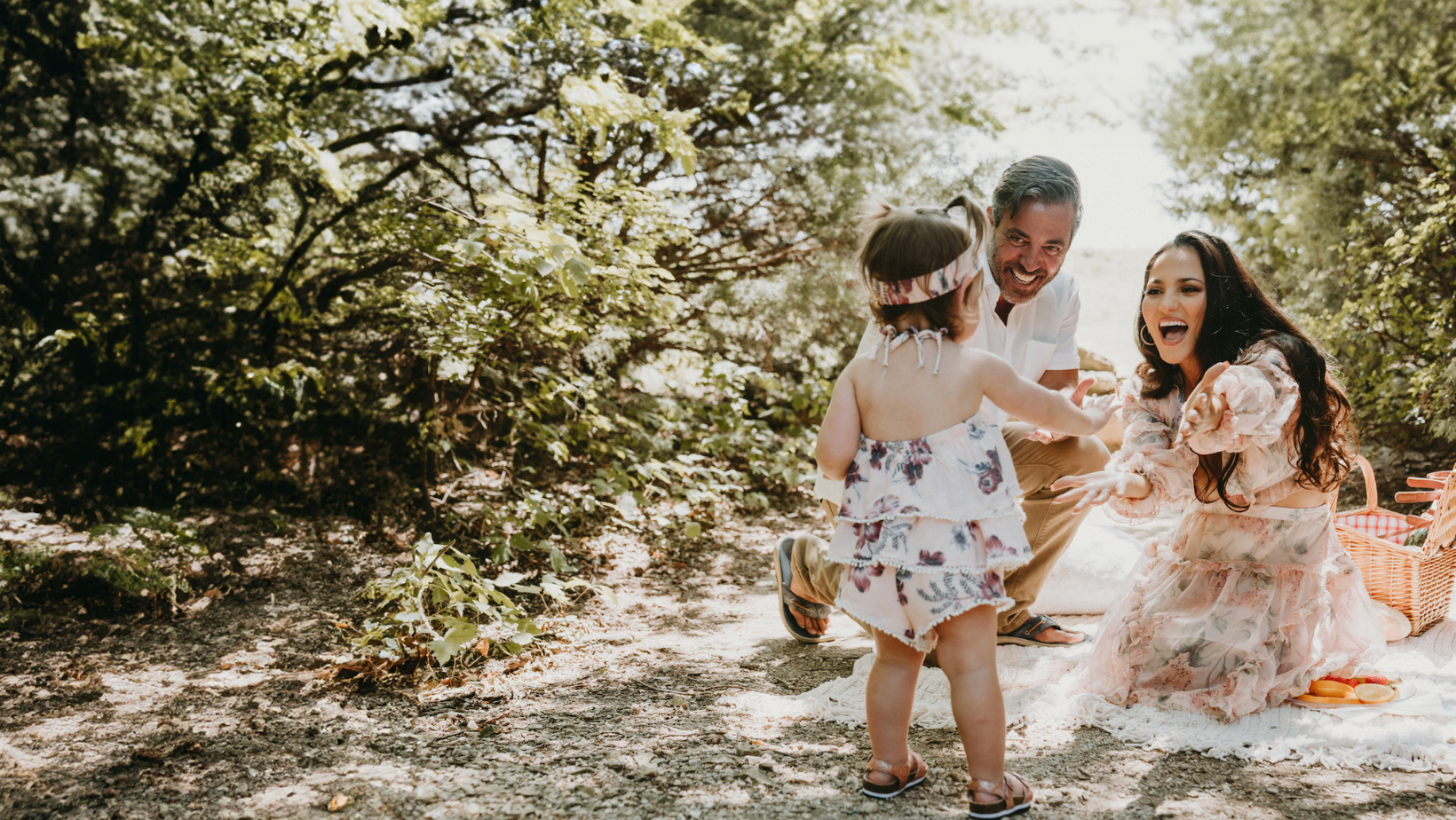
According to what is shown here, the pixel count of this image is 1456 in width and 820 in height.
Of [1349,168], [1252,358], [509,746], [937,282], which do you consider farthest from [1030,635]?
[1349,168]

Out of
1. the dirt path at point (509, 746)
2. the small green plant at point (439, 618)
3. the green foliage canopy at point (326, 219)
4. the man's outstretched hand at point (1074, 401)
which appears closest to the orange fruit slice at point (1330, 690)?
the dirt path at point (509, 746)

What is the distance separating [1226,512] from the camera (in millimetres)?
2359

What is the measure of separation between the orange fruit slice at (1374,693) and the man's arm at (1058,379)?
1.09 metres

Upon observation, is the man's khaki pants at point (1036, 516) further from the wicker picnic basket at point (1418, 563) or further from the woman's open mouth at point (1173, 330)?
Answer: the wicker picnic basket at point (1418, 563)

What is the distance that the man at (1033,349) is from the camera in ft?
8.59

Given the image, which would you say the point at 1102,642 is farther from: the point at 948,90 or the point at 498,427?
the point at 948,90

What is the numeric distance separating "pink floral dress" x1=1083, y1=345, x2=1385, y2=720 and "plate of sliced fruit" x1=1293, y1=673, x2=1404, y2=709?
32mm

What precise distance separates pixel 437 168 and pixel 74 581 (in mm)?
2569

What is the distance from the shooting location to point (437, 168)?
4.70m

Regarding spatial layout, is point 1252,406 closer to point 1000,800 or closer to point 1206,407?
point 1206,407

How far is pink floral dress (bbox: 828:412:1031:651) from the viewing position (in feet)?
5.83

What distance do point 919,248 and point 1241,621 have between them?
1374 millimetres

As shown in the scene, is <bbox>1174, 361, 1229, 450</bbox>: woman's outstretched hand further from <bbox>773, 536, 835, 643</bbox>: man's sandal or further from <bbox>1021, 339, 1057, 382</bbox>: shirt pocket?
<bbox>773, 536, 835, 643</bbox>: man's sandal

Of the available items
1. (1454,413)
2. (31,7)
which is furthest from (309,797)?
(1454,413)
